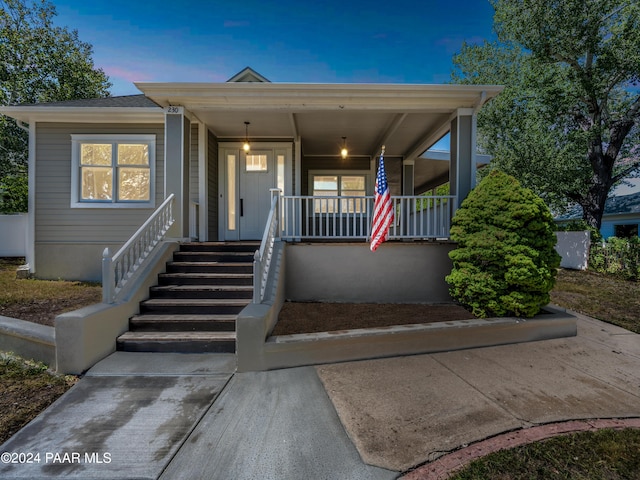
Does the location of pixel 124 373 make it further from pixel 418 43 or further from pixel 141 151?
pixel 418 43

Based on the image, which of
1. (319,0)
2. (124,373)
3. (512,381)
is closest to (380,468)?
(512,381)

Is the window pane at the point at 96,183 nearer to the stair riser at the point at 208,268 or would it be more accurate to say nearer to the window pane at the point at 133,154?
the window pane at the point at 133,154

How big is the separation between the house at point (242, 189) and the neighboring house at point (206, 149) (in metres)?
0.03

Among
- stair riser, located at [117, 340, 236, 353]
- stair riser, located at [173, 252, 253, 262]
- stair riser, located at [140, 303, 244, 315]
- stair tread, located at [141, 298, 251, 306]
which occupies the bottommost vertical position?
stair riser, located at [117, 340, 236, 353]

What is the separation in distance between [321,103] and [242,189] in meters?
2.98

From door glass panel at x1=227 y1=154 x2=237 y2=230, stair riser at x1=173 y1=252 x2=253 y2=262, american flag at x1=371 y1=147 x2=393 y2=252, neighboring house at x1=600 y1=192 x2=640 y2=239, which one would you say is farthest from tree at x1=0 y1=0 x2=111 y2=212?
neighboring house at x1=600 y1=192 x2=640 y2=239

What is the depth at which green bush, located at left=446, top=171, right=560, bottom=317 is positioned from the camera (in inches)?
162

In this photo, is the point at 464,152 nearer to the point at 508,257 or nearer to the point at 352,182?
the point at 508,257

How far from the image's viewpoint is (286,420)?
7.93 feet

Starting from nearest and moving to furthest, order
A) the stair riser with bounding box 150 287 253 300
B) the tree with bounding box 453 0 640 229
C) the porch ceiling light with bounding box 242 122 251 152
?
the stair riser with bounding box 150 287 253 300 < the porch ceiling light with bounding box 242 122 251 152 < the tree with bounding box 453 0 640 229

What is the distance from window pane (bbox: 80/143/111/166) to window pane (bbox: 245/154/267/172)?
3072 millimetres

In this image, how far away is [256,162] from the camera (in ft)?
24.9

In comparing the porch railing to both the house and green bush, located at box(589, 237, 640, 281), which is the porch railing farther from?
green bush, located at box(589, 237, 640, 281)

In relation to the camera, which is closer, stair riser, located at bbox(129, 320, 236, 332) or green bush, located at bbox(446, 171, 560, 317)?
stair riser, located at bbox(129, 320, 236, 332)
